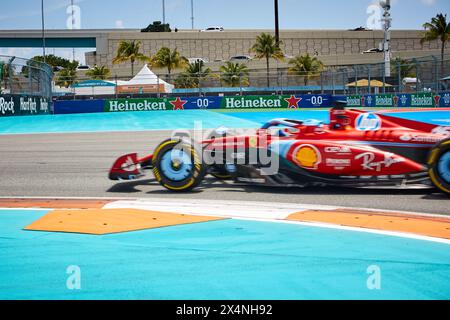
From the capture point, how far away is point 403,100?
30297 millimetres

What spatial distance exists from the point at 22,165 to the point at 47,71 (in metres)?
23.8

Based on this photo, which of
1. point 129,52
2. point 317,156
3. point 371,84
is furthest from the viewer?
point 129,52

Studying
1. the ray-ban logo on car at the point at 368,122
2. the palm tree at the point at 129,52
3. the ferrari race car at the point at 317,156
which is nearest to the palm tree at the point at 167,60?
the palm tree at the point at 129,52

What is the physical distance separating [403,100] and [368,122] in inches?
949

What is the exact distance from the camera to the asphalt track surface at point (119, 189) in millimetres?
6906

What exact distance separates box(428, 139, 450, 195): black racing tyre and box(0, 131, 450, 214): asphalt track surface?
7.6 inches

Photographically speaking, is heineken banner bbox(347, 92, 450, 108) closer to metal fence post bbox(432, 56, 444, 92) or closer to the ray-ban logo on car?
metal fence post bbox(432, 56, 444, 92)

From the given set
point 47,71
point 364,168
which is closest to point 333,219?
point 364,168

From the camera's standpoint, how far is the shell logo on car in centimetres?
724

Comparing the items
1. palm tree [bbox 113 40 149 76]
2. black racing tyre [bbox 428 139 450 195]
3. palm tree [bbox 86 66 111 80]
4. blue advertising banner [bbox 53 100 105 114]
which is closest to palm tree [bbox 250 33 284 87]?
palm tree [bbox 113 40 149 76]

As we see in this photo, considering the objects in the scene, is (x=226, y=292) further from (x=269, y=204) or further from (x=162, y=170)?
(x=162, y=170)

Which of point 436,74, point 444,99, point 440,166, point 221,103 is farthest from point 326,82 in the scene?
point 440,166

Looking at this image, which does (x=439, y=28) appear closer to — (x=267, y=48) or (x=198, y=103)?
(x=267, y=48)

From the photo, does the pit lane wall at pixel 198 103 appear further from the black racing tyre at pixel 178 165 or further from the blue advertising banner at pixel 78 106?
the black racing tyre at pixel 178 165
